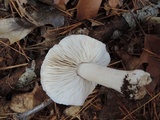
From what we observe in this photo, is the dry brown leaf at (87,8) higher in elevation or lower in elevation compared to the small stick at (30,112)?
higher

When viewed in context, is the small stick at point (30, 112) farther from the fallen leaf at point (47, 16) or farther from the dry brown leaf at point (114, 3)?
the dry brown leaf at point (114, 3)

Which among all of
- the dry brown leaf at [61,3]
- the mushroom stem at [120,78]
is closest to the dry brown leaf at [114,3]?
the dry brown leaf at [61,3]

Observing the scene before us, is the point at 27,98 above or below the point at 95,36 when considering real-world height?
below

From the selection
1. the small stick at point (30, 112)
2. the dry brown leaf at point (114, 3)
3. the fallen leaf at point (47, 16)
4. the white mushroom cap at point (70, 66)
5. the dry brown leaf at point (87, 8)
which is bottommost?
the small stick at point (30, 112)

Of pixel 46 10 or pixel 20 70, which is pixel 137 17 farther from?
pixel 20 70

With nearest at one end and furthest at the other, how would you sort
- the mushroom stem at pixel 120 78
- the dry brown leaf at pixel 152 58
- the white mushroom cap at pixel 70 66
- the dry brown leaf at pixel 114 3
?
the mushroom stem at pixel 120 78
the white mushroom cap at pixel 70 66
the dry brown leaf at pixel 152 58
the dry brown leaf at pixel 114 3

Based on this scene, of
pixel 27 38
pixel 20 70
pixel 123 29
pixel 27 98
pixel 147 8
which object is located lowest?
pixel 27 98

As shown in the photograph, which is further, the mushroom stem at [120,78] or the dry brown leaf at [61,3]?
the dry brown leaf at [61,3]

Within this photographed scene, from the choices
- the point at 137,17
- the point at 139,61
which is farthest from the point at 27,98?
the point at 137,17
